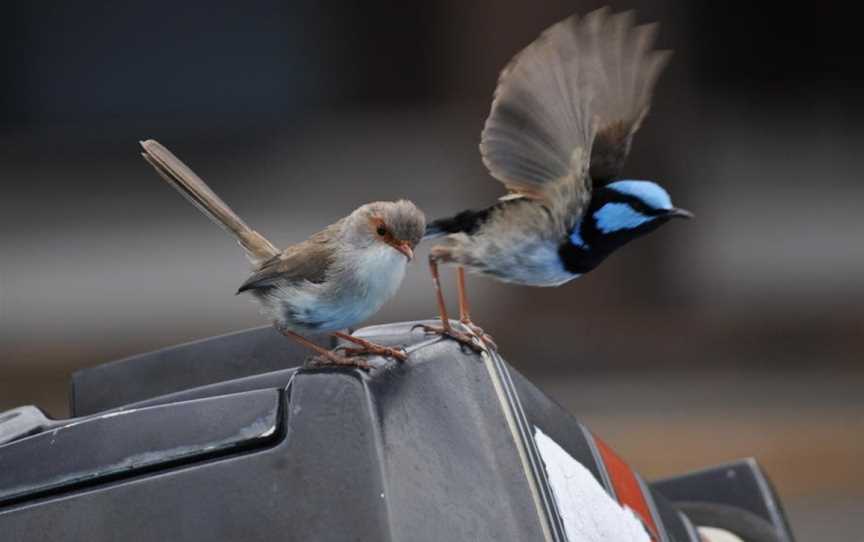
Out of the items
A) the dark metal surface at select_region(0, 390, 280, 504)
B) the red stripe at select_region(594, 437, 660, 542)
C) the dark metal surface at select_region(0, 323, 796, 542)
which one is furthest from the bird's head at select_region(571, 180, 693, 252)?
the dark metal surface at select_region(0, 390, 280, 504)

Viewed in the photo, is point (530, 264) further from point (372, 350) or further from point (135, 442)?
point (135, 442)

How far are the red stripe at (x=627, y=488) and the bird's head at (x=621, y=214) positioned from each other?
37cm

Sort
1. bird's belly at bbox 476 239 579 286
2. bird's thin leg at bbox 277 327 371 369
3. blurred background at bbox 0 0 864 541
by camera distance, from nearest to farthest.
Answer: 1. bird's thin leg at bbox 277 327 371 369
2. bird's belly at bbox 476 239 579 286
3. blurred background at bbox 0 0 864 541

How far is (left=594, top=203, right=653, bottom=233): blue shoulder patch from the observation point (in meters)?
2.71

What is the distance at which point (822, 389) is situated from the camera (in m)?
8.37

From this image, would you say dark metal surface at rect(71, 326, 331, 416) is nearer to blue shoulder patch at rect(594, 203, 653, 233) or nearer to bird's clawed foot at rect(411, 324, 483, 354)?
bird's clawed foot at rect(411, 324, 483, 354)

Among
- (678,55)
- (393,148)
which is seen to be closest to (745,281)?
(678,55)

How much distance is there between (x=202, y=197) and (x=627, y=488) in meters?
0.91

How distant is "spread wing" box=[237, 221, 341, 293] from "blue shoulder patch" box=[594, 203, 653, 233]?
19.6 inches

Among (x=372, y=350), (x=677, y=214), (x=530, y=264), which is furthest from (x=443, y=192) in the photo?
(x=372, y=350)

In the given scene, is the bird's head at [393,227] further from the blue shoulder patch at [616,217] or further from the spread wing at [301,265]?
the blue shoulder patch at [616,217]

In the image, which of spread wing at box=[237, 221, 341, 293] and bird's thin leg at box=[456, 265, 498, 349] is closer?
bird's thin leg at box=[456, 265, 498, 349]

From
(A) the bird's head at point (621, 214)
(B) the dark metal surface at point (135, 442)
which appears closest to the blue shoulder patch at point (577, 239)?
(A) the bird's head at point (621, 214)

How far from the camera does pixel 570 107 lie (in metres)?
2.72
